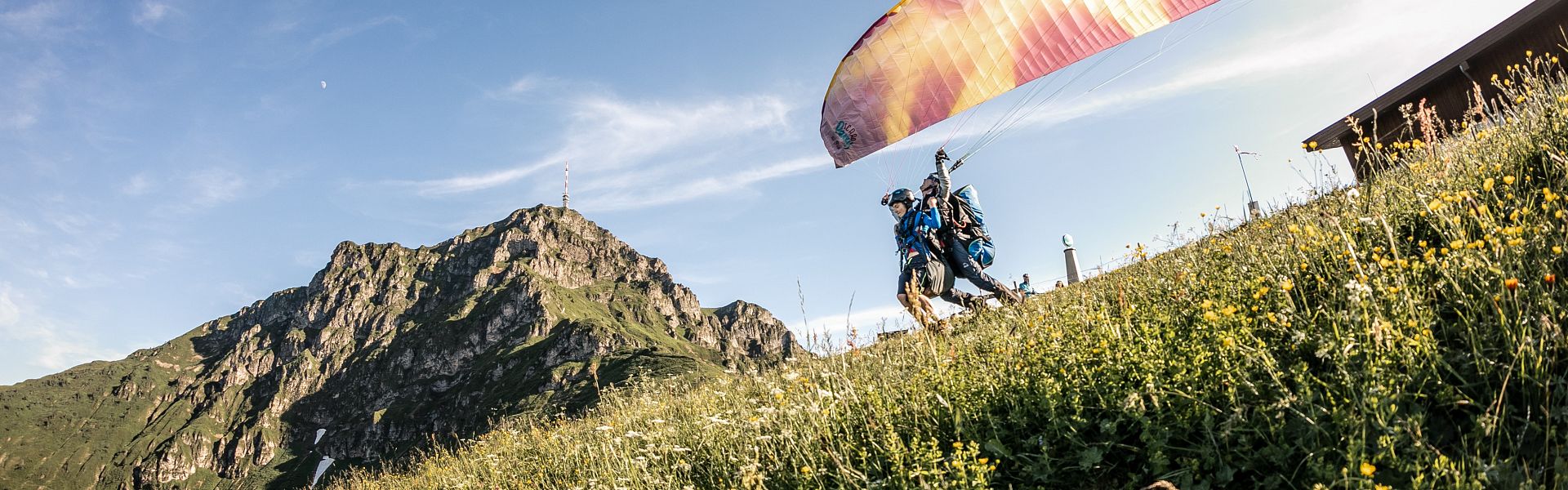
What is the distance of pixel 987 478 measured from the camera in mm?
3479

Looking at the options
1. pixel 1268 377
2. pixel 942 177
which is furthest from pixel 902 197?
pixel 1268 377

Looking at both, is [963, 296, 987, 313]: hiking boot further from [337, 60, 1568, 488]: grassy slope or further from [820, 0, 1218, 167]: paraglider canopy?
[820, 0, 1218, 167]: paraglider canopy

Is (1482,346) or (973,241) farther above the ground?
(973,241)

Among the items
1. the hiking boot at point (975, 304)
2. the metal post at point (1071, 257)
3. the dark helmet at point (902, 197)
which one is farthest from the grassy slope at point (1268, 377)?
the metal post at point (1071, 257)

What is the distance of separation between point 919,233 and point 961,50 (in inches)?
112

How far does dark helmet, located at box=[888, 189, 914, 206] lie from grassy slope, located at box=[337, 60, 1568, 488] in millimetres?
4140

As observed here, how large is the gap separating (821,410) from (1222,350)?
81.4 inches

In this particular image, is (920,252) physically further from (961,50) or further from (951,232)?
(961,50)

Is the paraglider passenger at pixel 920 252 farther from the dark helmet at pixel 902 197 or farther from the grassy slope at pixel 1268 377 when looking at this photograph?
the grassy slope at pixel 1268 377

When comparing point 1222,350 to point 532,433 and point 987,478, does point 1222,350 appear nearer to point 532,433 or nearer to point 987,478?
point 987,478

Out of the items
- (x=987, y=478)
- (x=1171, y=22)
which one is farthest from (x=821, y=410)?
(x=1171, y=22)

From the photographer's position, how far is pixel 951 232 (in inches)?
392

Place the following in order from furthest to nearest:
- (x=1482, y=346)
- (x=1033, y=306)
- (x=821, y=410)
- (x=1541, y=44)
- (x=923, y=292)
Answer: (x=1541, y=44), (x=923, y=292), (x=1033, y=306), (x=821, y=410), (x=1482, y=346)

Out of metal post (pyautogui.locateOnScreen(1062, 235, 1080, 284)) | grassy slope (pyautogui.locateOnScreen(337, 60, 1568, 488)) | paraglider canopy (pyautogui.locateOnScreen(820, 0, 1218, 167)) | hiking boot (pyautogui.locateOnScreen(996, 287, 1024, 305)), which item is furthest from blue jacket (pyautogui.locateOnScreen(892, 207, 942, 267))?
metal post (pyautogui.locateOnScreen(1062, 235, 1080, 284))
